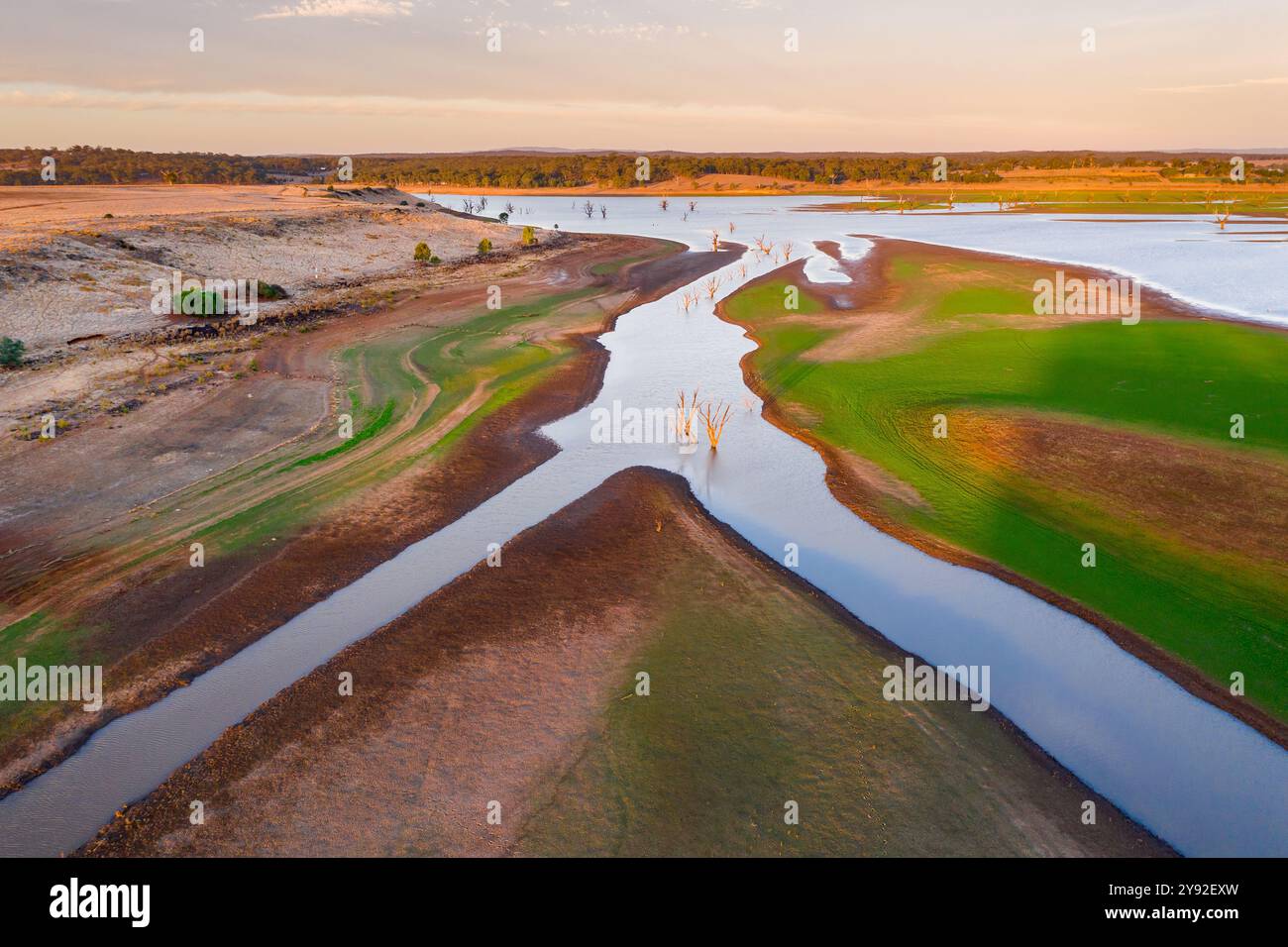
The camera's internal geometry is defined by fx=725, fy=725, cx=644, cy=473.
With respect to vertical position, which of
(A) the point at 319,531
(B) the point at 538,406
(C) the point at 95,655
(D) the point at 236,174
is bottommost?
(C) the point at 95,655

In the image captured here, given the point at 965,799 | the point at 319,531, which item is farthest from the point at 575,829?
the point at 319,531

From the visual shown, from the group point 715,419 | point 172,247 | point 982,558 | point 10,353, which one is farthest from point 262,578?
point 172,247

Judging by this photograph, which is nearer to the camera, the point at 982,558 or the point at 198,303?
the point at 982,558

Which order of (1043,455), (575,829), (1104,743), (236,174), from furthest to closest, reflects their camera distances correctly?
(236,174), (1043,455), (1104,743), (575,829)

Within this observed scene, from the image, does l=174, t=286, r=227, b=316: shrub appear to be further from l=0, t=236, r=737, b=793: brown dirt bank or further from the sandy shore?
l=0, t=236, r=737, b=793: brown dirt bank

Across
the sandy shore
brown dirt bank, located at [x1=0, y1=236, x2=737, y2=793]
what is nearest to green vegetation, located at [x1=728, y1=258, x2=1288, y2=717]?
brown dirt bank, located at [x1=0, y1=236, x2=737, y2=793]

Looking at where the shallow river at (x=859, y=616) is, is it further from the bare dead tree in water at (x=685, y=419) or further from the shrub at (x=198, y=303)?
the shrub at (x=198, y=303)

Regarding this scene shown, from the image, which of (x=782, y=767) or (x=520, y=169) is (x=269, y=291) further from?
(x=520, y=169)
